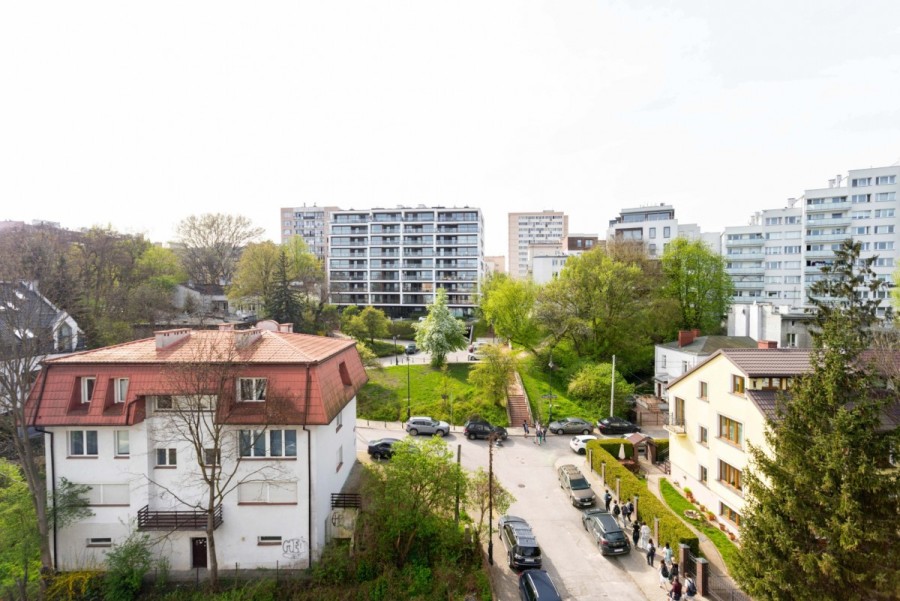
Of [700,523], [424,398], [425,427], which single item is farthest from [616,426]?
[424,398]

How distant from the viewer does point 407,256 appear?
274 ft

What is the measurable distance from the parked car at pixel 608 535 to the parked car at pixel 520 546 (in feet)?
9.15

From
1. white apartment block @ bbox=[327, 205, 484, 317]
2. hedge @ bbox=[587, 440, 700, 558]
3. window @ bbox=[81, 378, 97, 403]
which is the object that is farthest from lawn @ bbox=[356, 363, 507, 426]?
white apartment block @ bbox=[327, 205, 484, 317]

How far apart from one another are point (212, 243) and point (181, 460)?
6166 centimetres

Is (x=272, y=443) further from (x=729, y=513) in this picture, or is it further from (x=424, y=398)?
(x=424, y=398)

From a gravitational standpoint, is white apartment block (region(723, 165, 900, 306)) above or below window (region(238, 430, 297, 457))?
above

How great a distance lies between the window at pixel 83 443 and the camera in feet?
61.6

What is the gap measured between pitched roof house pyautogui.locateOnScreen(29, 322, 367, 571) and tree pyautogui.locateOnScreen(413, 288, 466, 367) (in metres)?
26.4

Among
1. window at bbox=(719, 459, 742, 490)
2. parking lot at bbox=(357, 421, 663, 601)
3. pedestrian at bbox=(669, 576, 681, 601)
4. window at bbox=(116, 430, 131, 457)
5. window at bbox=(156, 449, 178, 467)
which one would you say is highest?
window at bbox=(116, 430, 131, 457)

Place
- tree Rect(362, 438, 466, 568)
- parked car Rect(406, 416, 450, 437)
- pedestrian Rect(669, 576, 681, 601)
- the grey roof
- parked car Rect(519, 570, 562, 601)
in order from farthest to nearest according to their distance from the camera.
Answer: the grey roof → parked car Rect(406, 416, 450, 437) → tree Rect(362, 438, 466, 568) → pedestrian Rect(669, 576, 681, 601) → parked car Rect(519, 570, 562, 601)

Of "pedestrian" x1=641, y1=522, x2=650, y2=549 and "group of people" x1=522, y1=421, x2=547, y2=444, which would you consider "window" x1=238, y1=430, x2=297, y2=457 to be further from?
"group of people" x1=522, y1=421, x2=547, y2=444

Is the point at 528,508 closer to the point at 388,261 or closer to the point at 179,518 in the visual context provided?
the point at 179,518

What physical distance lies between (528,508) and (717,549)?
27.6 ft

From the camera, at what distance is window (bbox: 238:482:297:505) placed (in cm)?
1878
